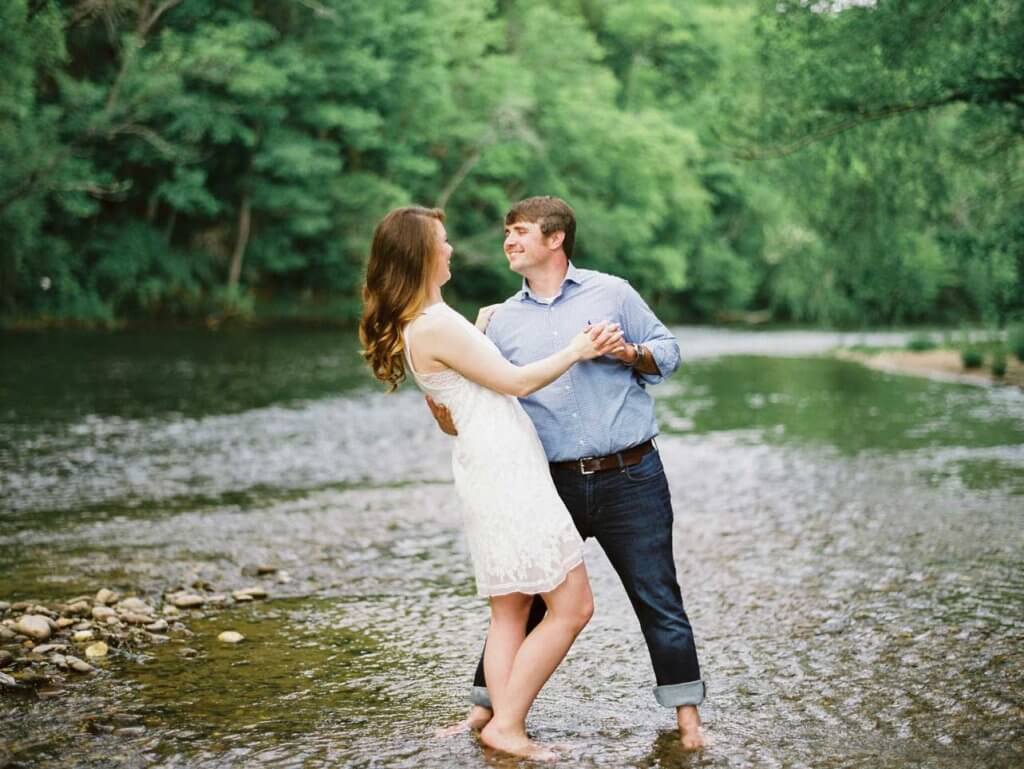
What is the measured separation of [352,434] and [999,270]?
799cm

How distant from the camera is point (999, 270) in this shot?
43.7ft

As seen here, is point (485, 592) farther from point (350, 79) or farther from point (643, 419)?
point (350, 79)

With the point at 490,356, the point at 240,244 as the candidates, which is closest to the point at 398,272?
the point at 490,356

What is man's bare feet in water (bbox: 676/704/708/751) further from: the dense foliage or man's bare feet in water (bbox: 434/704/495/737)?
the dense foliage

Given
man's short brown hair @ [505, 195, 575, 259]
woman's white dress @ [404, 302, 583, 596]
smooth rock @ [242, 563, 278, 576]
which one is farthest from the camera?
smooth rock @ [242, 563, 278, 576]

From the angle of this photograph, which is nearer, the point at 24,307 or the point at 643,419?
the point at 643,419

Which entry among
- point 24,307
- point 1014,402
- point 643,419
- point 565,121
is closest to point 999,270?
point 1014,402

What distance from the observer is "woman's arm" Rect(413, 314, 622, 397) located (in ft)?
14.2

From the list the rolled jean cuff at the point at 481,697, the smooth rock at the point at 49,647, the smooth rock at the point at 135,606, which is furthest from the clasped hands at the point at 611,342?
the smooth rock at the point at 135,606

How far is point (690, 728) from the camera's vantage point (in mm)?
4625

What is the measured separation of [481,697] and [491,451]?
1024 millimetres

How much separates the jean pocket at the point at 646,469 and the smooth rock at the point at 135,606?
334cm

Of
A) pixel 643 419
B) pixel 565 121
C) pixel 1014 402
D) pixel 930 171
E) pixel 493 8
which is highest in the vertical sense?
pixel 493 8

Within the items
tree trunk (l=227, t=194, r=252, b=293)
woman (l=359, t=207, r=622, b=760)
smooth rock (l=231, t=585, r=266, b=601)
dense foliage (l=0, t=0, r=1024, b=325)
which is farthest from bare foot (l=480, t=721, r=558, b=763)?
tree trunk (l=227, t=194, r=252, b=293)
